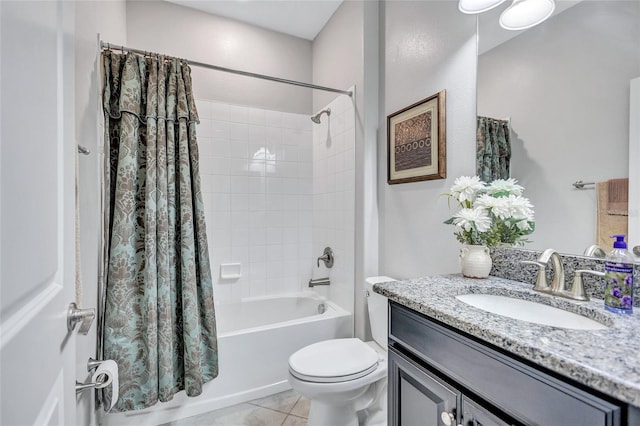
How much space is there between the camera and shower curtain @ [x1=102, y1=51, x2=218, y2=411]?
144 centimetres

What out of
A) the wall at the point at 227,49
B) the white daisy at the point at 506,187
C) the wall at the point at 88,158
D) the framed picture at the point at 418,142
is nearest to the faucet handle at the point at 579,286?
the white daisy at the point at 506,187

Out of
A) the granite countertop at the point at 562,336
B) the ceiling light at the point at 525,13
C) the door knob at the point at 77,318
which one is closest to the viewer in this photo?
the granite countertop at the point at 562,336

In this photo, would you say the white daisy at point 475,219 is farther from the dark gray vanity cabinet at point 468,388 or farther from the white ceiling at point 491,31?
the white ceiling at point 491,31

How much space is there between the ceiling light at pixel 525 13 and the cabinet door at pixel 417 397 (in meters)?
Answer: 1.29

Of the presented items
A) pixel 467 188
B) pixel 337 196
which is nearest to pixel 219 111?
pixel 337 196

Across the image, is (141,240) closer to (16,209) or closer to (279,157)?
(16,209)

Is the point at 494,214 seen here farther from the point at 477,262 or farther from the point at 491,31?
the point at 491,31

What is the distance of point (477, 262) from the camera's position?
1.14 meters

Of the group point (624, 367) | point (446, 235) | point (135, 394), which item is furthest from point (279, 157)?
point (624, 367)

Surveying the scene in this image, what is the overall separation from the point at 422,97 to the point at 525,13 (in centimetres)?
→ 55

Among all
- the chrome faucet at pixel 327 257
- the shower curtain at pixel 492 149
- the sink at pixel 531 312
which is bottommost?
the chrome faucet at pixel 327 257

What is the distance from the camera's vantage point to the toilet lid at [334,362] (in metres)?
1.34

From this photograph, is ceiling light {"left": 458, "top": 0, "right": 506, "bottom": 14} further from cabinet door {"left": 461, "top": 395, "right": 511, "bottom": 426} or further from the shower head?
cabinet door {"left": 461, "top": 395, "right": 511, "bottom": 426}

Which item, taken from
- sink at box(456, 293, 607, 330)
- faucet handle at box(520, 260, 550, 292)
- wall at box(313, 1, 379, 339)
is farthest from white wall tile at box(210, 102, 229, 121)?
faucet handle at box(520, 260, 550, 292)
